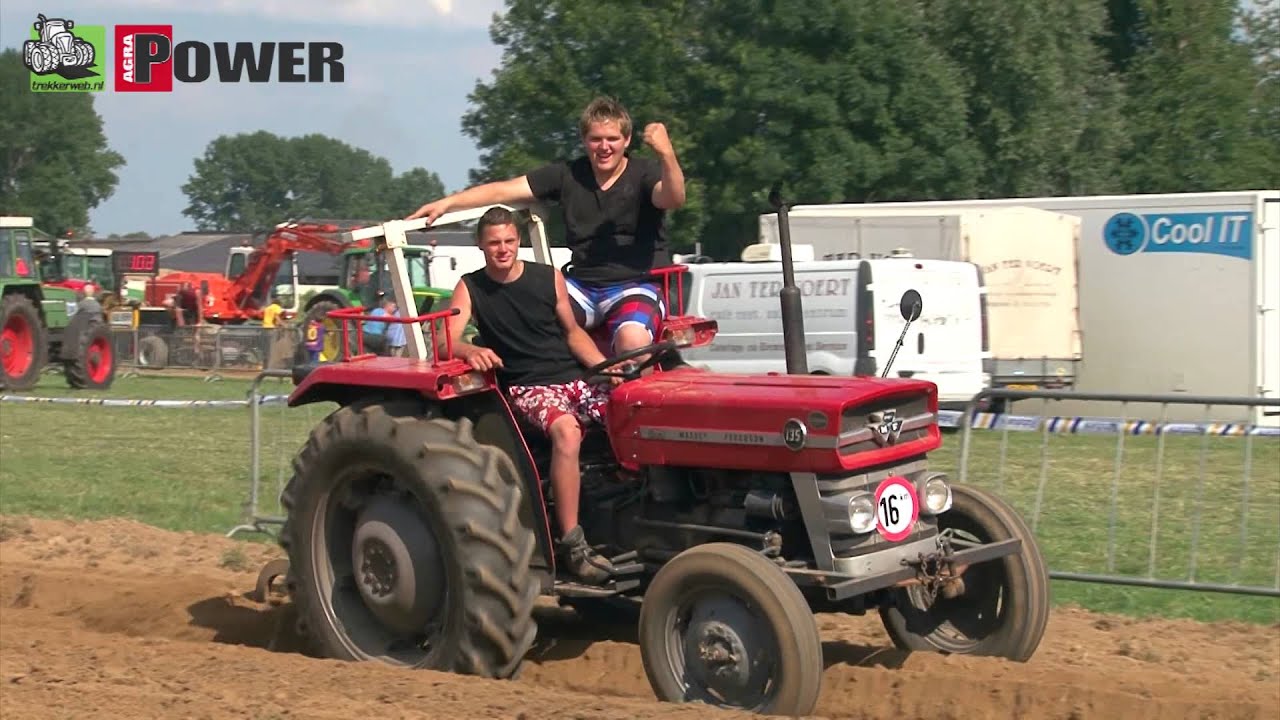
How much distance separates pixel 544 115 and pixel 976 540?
1268 inches

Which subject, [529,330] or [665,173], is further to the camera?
[529,330]

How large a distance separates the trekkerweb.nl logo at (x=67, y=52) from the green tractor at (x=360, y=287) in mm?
4988

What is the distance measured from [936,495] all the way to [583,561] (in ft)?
4.53

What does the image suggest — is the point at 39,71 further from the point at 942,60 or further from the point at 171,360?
the point at 942,60

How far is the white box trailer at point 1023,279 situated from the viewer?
20.4 m

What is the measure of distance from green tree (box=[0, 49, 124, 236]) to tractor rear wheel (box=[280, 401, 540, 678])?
74605 mm

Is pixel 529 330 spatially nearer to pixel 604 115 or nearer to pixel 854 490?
pixel 604 115

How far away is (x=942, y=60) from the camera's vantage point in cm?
3500

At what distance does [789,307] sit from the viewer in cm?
639

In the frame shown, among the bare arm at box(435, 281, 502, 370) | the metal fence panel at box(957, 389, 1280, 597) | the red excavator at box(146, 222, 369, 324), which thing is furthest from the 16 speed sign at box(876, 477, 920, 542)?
the red excavator at box(146, 222, 369, 324)

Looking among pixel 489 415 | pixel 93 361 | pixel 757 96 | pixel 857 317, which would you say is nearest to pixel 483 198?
pixel 489 415

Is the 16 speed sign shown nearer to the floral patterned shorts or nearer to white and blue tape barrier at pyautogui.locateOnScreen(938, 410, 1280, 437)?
the floral patterned shorts

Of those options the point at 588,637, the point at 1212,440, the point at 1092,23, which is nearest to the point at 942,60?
the point at 1092,23

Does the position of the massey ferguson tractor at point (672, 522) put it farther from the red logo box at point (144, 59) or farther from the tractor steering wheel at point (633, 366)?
the red logo box at point (144, 59)
